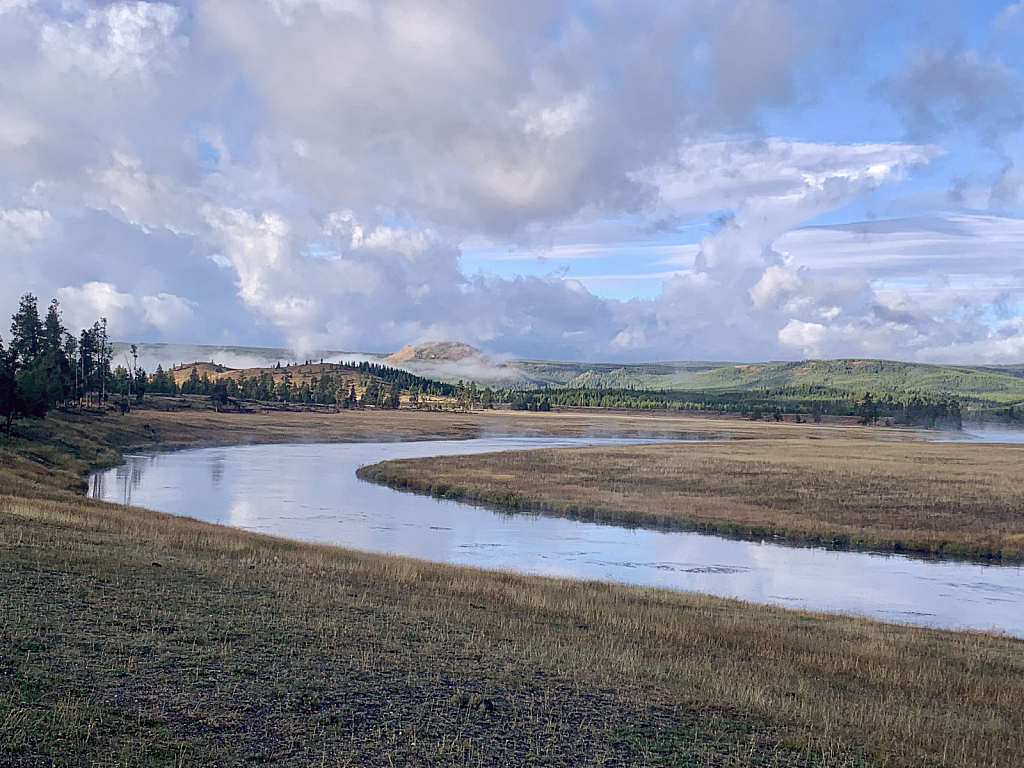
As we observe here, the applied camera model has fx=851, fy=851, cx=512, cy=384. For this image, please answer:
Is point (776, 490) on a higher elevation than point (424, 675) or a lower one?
lower

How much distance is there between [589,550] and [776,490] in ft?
66.3

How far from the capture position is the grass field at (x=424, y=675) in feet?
25.2

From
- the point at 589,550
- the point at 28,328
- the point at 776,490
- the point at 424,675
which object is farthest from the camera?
the point at 28,328

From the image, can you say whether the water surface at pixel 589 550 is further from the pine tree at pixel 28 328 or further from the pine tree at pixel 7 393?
the pine tree at pixel 28 328

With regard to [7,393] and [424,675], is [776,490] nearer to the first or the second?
[424,675]

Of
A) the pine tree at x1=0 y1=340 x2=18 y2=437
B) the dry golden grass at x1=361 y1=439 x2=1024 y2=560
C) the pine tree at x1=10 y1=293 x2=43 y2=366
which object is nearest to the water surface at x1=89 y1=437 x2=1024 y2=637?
the dry golden grass at x1=361 y1=439 x2=1024 y2=560

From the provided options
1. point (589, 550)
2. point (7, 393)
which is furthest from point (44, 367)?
point (589, 550)

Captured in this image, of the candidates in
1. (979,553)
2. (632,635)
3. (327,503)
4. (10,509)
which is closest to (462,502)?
(327,503)

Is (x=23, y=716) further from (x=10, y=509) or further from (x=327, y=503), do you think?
(x=327, y=503)

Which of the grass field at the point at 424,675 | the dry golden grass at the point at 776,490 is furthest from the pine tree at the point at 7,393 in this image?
the grass field at the point at 424,675

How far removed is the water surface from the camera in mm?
28359

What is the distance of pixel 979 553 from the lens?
122ft

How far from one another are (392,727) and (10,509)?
17.8 m

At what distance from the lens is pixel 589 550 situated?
1432 inches
